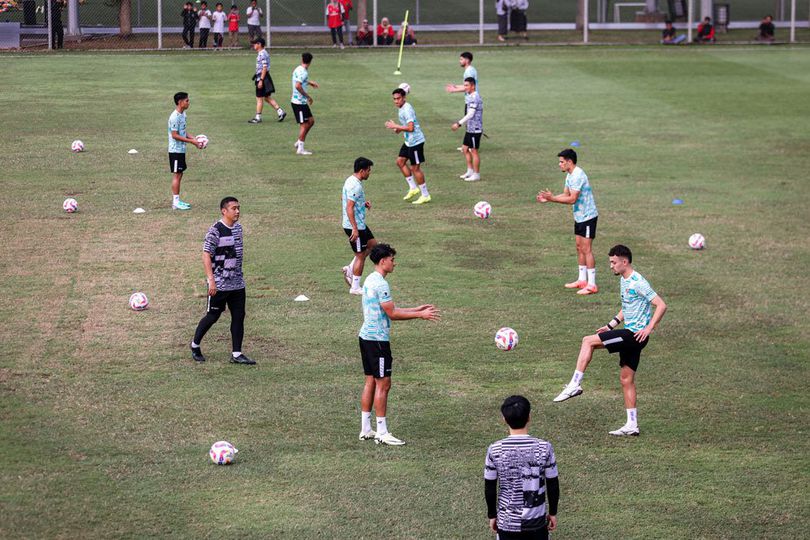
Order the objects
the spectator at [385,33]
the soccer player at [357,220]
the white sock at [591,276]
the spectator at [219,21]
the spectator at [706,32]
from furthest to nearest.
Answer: the spectator at [706,32], the spectator at [385,33], the spectator at [219,21], the white sock at [591,276], the soccer player at [357,220]

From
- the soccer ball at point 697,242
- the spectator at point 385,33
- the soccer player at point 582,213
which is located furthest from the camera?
the spectator at point 385,33

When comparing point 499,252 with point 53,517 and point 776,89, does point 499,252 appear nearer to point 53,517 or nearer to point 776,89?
point 53,517

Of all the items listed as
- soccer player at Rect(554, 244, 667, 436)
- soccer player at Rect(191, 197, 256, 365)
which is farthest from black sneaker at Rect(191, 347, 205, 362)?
soccer player at Rect(554, 244, 667, 436)

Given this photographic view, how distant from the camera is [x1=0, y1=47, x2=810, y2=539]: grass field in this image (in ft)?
40.7

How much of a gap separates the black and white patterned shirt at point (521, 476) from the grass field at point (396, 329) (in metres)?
2.01

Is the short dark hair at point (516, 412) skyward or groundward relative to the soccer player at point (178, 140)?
groundward

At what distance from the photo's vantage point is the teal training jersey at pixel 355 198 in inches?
758

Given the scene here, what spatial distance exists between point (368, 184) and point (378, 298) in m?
15.4

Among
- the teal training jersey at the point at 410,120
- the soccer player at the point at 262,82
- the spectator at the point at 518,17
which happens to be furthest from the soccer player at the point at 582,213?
the spectator at the point at 518,17

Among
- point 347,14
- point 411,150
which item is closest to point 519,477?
point 411,150

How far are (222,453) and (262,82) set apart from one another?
73.6 ft

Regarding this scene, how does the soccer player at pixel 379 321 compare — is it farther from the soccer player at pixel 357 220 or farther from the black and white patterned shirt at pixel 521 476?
the soccer player at pixel 357 220

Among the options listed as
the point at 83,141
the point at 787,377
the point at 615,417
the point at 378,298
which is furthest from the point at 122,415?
the point at 83,141

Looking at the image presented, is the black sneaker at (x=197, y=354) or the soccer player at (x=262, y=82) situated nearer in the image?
the black sneaker at (x=197, y=354)
